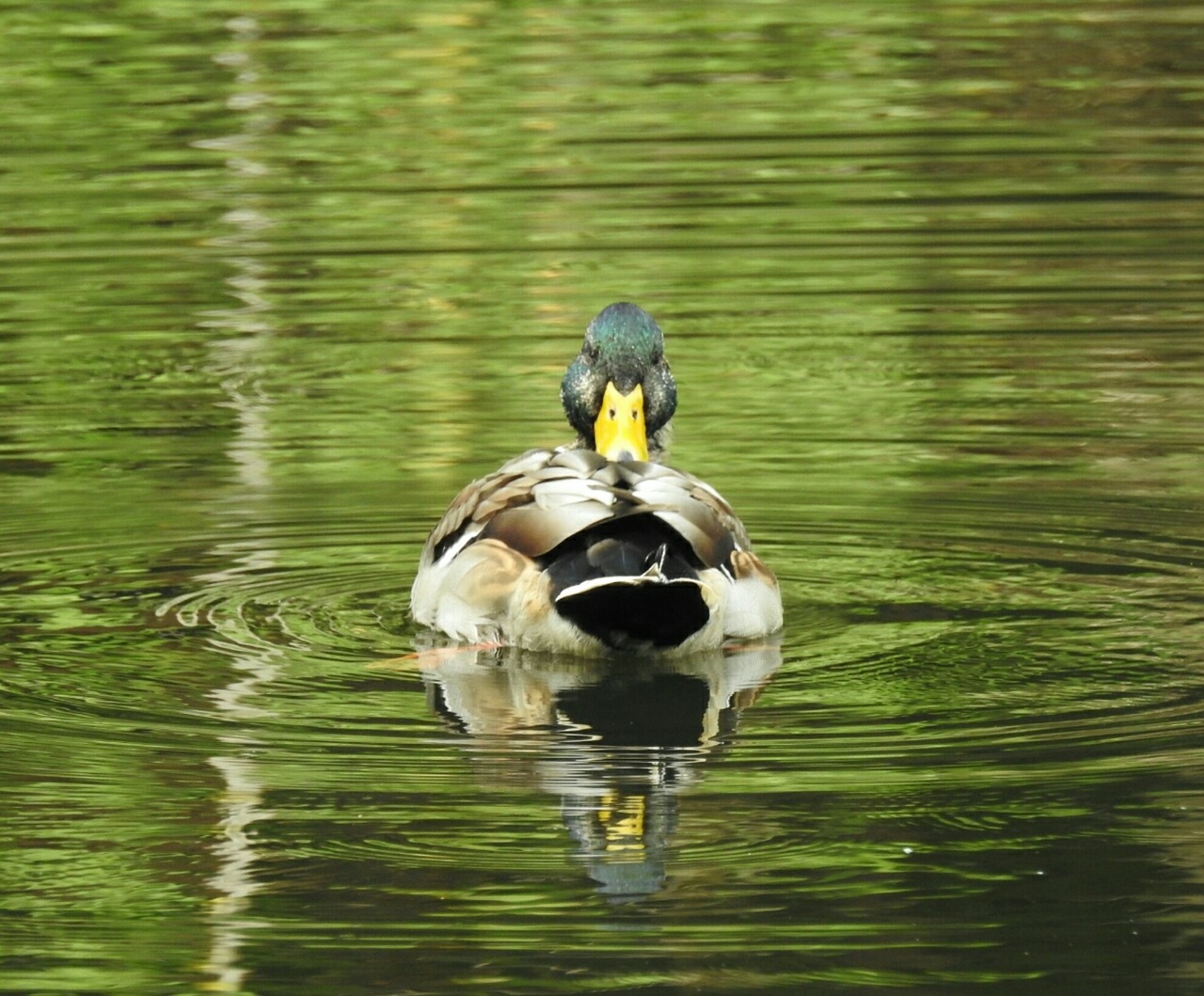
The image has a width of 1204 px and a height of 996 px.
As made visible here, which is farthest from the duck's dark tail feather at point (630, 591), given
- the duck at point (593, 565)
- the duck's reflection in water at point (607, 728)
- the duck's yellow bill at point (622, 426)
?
the duck's yellow bill at point (622, 426)

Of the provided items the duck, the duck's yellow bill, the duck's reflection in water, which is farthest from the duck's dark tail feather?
the duck's yellow bill

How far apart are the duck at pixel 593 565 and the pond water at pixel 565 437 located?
6.7 inches

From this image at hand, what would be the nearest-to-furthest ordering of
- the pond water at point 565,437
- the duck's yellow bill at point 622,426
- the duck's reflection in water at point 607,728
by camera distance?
the pond water at point 565,437, the duck's reflection in water at point 607,728, the duck's yellow bill at point 622,426

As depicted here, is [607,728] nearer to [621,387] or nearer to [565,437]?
[621,387]

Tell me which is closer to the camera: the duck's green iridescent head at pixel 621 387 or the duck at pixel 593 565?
the duck at pixel 593 565

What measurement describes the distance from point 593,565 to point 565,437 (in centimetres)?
504

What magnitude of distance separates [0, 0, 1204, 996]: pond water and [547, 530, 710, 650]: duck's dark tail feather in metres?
0.24

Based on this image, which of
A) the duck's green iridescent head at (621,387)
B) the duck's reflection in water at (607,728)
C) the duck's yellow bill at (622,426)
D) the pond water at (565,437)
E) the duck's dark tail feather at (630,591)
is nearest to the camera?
the pond water at (565,437)

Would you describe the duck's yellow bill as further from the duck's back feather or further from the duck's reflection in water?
the duck's reflection in water

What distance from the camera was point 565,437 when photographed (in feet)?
45.3

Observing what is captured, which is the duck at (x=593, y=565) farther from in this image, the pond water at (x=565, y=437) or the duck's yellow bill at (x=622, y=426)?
the pond water at (x=565, y=437)

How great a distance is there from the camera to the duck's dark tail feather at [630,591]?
865cm

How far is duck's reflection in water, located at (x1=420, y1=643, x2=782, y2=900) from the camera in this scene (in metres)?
7.16

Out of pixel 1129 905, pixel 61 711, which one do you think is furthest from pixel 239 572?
pixel 1129 905
